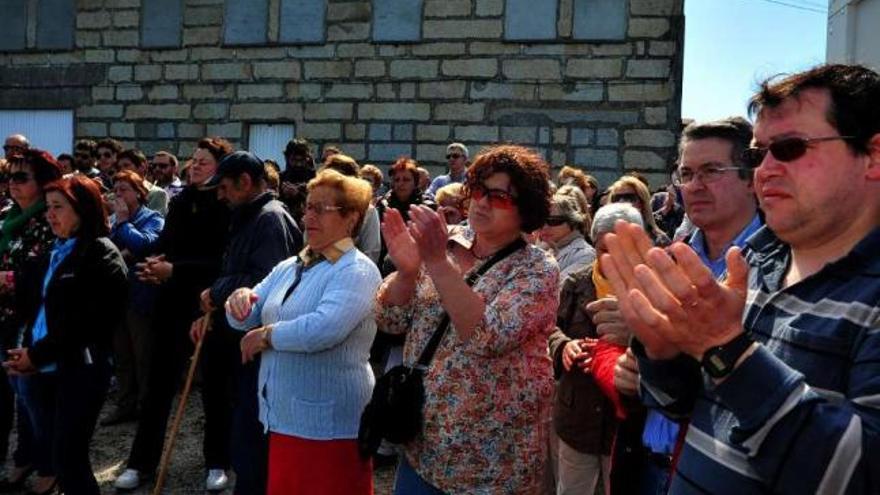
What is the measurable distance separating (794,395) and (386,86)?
10736mm

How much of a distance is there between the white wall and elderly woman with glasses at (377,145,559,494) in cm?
1210

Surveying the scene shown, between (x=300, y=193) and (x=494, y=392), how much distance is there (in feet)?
15.2

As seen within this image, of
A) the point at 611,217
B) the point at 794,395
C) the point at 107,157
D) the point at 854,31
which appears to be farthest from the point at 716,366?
the point at 107,157

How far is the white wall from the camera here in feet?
43.7

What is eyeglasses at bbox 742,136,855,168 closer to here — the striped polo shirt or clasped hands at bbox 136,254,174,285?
the striped polo shirt

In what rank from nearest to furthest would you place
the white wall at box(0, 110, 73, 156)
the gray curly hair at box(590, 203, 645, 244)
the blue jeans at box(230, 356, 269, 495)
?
the gray curly hair at box(590, 203, 645, 244)
the blue jeans at box(230, 356, 269, 495)
the white wall at box(0, 110, 73, 156)

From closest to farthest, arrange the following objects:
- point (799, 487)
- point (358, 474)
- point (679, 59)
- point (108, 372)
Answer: point (799, 487)
point (358, 474)
point (108, 372)
point (679, 59)

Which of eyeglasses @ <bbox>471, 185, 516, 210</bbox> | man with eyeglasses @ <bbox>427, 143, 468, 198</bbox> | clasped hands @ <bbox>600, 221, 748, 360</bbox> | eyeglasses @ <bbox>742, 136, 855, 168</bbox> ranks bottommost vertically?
clasped hands @ <bbox>600, 221, 748, 360</bbox>

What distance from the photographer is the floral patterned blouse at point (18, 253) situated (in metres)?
4.67

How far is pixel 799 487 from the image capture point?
51.7 inches

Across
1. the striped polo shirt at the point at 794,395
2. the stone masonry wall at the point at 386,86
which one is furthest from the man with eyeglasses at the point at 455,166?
the striped polo shirt at the point at 794,395

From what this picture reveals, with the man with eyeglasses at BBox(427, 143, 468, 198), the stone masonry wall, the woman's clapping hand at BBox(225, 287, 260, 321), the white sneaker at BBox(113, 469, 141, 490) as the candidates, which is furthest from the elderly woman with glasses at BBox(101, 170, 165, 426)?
the stone masonry wall

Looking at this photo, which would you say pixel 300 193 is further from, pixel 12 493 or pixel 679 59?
pixel 679 59

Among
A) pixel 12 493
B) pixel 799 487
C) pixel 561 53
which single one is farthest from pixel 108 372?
pixel 561 53
